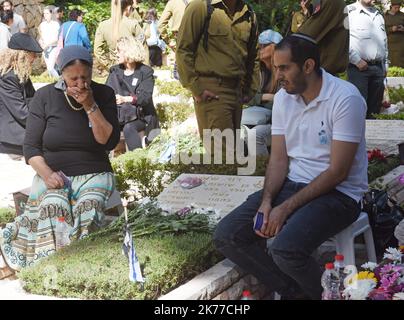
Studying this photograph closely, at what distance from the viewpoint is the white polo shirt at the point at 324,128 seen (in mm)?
4484

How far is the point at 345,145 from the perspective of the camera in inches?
175

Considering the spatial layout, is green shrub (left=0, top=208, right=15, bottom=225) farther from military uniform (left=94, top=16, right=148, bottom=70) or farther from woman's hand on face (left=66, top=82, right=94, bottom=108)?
military uniform (left=94, top=16, right=148, bottom=70)

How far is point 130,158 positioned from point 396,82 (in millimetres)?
6336

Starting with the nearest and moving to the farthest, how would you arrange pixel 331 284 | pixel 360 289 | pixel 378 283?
pixel 360 289 → pixel 378 283 → pixel 331 284

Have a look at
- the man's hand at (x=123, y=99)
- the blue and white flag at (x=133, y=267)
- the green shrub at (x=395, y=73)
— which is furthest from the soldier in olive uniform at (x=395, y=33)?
the blue and white flag at (x=133, y=267)

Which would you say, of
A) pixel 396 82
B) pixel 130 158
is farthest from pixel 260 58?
pixel 396 82

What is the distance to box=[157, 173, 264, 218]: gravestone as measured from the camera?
586 centimetres

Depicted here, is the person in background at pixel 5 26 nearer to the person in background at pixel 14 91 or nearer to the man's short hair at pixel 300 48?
the person in background at pixel 14 91

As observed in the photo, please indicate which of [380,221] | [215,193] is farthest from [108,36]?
[380,221]

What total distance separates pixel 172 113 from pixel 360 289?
744cm

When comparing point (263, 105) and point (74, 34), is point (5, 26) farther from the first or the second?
point (263, 105)

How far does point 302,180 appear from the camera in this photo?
4.71 meters

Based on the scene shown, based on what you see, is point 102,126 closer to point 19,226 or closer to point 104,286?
point 19,226

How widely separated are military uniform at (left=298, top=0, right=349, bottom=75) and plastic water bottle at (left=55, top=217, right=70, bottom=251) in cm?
289
